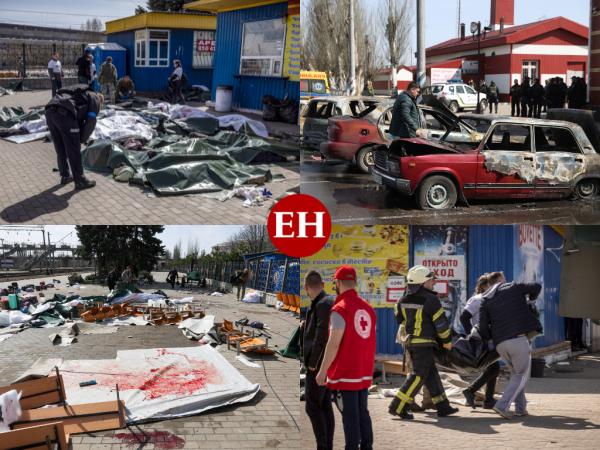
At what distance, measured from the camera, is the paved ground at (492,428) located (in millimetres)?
4102

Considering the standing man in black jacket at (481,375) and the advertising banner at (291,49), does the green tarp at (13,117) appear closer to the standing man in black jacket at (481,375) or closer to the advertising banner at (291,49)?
the advertising banner at (291,49)

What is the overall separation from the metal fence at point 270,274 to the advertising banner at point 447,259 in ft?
20.9

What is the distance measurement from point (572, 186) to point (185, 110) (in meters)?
10.2

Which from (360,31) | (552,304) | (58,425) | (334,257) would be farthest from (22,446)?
(360,31)

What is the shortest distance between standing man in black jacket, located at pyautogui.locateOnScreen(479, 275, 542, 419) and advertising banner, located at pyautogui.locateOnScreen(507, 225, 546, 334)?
3115mm

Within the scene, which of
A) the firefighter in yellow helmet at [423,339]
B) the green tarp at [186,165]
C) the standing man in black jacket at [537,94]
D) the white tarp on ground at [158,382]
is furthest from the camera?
the standing man in black jacket at [537,94]

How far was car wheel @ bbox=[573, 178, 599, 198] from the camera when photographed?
27.0ft

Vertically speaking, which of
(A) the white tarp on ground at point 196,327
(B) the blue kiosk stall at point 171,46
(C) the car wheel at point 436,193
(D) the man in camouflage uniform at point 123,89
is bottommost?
(A) the white tarp on ground at point 196,327

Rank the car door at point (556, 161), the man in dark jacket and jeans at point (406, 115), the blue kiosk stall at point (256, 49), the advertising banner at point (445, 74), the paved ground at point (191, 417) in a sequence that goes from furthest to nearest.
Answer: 1. the advertising banner at point (445, 74)
2. the blue kiosk stall at point (256, 49)
3. the man in dark jacket and jeans at point (406, 115)
4. the car door at point (556, 161)
5. the paved ground at point (191, 417)

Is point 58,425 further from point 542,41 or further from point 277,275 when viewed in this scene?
point 542,41

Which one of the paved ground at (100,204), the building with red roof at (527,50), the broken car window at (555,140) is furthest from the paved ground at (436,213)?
the building with red roof at (527,50)

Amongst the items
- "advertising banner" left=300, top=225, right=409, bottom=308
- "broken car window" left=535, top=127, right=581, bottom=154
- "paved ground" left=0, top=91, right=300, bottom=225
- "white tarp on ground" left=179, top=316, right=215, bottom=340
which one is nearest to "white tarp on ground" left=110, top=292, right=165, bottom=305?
"white tarp on ground" left=179, top=316, right=215, bottom=340

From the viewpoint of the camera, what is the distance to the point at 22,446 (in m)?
3.78

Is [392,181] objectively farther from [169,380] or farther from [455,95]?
[455,95]
